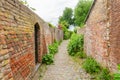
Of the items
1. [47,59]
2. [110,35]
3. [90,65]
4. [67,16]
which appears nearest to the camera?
[110,35]

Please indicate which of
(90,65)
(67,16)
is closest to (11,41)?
(90,65)

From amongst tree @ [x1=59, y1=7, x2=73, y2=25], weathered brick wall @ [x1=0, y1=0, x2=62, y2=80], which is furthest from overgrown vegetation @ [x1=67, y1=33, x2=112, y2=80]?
tree @ [x1=59, y1=7, x2=73, y2=25]

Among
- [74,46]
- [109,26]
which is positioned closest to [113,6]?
[109,26]

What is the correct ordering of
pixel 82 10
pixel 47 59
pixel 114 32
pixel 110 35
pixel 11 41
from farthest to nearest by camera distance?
pixel 82 10
pixel 47 59
pixel 110 35
pixel 114 32
pixel 11 41

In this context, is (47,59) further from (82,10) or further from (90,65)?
(82,10)

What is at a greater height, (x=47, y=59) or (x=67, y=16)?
(x=67, y=16)

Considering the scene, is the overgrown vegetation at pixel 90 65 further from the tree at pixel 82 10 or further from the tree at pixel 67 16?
the tree at pixel 67 16

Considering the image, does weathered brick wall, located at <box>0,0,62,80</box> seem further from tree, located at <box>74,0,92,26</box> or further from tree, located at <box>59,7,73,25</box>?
tree, located at <box>59,7,73,25</box>

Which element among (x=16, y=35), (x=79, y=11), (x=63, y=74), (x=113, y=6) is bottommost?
(x=63, y=74)

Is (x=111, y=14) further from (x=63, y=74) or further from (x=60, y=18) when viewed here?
(x=60, y=18)

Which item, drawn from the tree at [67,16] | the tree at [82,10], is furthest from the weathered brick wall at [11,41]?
the tree at [67,16]

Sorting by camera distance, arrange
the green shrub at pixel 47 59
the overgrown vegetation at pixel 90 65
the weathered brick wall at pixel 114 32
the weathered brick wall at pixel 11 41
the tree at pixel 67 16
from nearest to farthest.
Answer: the weathered brick wall at pixel 11 41, the weathered brick wall at pixel 114 32, the overgrown vegetation at pixel 90 65, the green shrub at pixel 47 59, the tree at pixel 67 16

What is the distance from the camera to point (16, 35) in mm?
4938

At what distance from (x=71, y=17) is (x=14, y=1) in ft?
178
